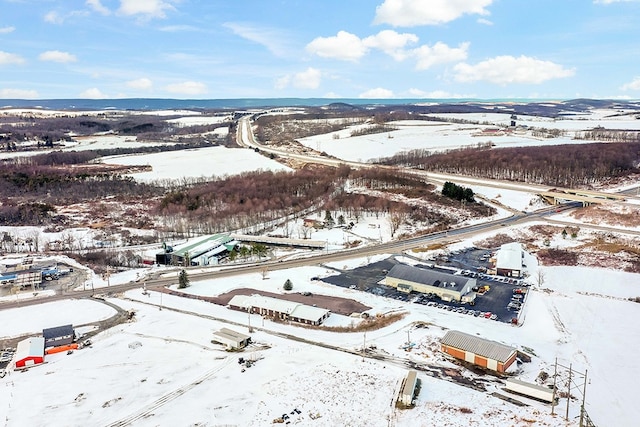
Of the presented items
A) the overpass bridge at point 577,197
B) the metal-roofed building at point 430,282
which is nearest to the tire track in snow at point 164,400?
the metal-roofed building at point 430,282

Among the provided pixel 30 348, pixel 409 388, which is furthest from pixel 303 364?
pixel 30 348

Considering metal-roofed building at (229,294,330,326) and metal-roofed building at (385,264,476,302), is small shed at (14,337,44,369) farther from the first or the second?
metal-roofed building at (385,264,476,302)

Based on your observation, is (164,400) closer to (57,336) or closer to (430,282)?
(57,336)

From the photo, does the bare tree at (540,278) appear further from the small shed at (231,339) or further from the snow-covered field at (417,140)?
the snow-covered field at (417,140)

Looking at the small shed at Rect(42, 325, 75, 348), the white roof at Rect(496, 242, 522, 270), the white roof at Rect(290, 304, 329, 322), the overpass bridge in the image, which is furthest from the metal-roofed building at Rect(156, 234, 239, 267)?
the overpass bridge

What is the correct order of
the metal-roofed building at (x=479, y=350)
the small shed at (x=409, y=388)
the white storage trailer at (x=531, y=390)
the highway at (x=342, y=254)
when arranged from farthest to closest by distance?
1. the highway at (x=342, y=254)
2. the metal-roofed building at (x=479, y=350)
3. the white storage trailer at (x=531, y=390)
4. the small shed at (x=409, y=388)

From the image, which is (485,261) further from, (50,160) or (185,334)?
(50,160)
